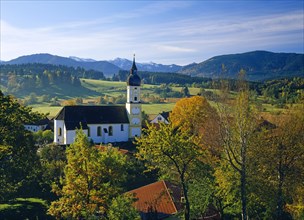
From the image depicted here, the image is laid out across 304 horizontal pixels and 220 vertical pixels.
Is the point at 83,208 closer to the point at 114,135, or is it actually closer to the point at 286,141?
the point at 286,141

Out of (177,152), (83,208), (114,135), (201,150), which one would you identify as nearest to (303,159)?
(201,150)

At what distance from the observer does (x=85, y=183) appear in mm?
25641

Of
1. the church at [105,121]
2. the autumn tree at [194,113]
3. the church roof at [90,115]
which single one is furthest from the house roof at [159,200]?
the church roof at [90,115]

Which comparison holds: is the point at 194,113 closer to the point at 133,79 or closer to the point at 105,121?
the point at 133,79

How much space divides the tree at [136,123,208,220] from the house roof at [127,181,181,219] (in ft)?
12.1

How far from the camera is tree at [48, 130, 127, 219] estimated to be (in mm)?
24812

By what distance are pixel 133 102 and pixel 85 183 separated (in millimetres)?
44061

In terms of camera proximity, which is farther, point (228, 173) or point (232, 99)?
point (228, 173)

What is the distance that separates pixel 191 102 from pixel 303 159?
1305 inches

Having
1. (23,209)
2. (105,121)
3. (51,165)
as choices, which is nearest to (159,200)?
(23,209)

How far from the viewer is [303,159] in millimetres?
30562

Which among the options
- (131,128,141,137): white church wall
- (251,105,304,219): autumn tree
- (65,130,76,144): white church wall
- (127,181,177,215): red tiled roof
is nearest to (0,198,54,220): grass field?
(127,181,177,215): red tiled roof

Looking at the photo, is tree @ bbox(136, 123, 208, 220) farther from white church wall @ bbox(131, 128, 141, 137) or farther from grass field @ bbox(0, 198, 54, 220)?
white church wall @ bbox(131, 128, 141, 137)

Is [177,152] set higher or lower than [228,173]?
higher
